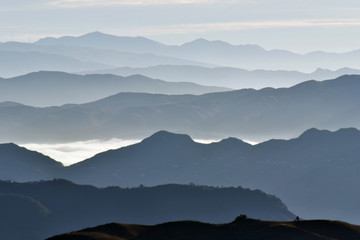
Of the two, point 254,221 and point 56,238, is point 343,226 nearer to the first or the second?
point 254,221

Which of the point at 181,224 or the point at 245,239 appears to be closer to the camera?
the point at 245,239

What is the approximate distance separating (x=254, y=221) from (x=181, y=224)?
996 cm

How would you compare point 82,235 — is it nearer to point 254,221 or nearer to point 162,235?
point 162,235

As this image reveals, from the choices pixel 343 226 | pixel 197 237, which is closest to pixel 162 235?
pixel 197 237

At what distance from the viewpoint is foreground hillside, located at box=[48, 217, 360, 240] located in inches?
4776

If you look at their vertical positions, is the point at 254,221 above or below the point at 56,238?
above

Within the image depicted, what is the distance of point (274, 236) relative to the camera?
121 m

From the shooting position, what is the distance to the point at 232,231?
12688 cm

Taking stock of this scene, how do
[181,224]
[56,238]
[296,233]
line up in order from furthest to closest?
[181,224]
[296,233]
[56,238]

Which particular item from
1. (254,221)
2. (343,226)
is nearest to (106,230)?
(254,221)

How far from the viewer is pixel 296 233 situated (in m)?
123

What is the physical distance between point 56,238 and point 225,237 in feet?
72.1

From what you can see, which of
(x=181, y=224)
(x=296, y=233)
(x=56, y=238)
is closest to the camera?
(x=56, y=238)

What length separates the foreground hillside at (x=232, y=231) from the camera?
Result: 4776 inches
